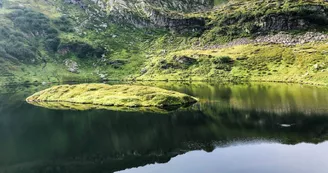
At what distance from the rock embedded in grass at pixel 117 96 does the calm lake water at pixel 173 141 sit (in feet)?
53.1

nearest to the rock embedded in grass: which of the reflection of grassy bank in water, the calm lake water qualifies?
the reflection of grassy bank in water

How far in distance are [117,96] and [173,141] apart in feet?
241

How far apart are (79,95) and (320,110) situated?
111 m

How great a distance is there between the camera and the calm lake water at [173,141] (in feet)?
213

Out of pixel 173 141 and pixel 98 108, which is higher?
pixel 98 108

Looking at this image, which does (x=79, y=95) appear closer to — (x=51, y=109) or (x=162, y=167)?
(x=51, y=109)

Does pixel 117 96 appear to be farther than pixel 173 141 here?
Yes

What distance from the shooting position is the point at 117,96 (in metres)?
150

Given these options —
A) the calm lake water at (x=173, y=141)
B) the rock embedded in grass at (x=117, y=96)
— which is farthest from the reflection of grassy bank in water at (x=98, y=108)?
the calm lake water at (x=173, y=141)

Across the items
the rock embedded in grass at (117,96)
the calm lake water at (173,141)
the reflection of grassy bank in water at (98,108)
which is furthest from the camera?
the rock embedded in grass at (117,96)

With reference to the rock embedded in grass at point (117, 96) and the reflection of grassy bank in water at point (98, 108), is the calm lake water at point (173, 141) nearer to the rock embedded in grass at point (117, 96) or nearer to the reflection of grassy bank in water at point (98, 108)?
the reflection of grassy bank in water at point (98, 108)

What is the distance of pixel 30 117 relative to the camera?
12281cm

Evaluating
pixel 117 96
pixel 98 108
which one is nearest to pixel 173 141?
pixel 98 108

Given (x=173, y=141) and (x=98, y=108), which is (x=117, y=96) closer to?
(x=98, y=108)
